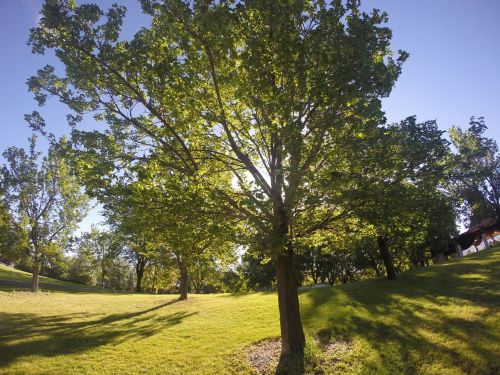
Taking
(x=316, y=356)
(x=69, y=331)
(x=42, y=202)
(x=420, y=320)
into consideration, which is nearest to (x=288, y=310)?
(x=316, y=356)

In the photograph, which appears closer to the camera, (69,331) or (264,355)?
(264,355)

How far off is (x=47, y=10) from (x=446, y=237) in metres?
50.7

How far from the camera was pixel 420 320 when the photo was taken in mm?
15273

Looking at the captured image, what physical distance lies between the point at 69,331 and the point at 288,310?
1397 centimetres

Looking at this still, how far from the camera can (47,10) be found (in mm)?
10242

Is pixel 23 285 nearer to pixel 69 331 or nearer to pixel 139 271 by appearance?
pixel 139 271

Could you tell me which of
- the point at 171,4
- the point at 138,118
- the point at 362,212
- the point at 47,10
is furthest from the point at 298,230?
the point at 47,10

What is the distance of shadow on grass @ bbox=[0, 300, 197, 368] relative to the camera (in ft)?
51.3

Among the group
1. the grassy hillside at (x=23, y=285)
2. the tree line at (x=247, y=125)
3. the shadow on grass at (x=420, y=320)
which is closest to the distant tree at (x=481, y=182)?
the shadow on grass at (x=420, y=320)

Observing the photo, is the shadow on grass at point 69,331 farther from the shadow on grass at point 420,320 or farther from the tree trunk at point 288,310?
the shadow on grass at point 420,320

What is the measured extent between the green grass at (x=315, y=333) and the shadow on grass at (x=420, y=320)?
0.14ft

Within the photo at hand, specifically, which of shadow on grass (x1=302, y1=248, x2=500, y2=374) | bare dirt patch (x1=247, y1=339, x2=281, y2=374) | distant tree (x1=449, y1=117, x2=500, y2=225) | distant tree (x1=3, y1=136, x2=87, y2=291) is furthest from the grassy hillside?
distant tree (x1=449, y1=117, x2=500, y2=225)

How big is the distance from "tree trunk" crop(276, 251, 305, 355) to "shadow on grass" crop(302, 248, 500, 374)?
229 centimetres

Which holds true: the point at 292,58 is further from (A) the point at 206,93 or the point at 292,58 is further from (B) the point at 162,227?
(B) the point at 162,227
